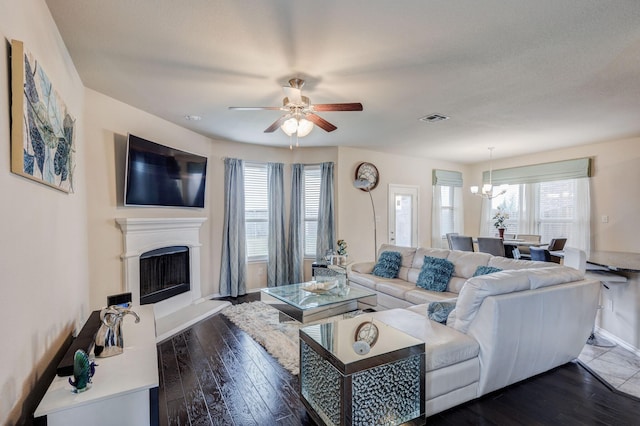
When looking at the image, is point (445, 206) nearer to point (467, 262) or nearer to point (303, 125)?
point (467, 262)

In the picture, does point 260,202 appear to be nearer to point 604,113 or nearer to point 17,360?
point 17,360

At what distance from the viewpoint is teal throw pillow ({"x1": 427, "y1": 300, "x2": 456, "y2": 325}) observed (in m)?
2.47

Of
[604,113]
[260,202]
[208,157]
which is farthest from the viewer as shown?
[260,202]

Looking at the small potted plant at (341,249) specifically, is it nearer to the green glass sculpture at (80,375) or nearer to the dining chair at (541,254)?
the dining chair at (541,254)

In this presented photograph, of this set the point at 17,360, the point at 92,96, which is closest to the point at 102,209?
the point at 92,96

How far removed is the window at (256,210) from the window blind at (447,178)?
405 centimetres

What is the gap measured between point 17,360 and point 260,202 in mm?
4324

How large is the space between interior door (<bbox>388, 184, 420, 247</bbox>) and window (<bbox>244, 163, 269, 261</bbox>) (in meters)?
2.59

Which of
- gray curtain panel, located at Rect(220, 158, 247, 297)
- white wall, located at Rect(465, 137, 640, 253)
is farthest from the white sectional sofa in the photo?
white wall, located at Rect(465, 137, 640, 253)

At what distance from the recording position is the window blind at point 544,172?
17.9 ft

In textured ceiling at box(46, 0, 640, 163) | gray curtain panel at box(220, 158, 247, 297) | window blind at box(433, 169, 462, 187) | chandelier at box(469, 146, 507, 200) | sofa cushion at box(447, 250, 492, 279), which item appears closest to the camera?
textured ceiling at box(46, 0, 640, 163)

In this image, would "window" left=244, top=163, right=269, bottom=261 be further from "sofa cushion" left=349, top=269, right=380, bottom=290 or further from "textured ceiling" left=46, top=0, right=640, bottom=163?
"sofa cushion" left=349, top=269, right=380, bottom=290

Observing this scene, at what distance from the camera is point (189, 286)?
442 cm

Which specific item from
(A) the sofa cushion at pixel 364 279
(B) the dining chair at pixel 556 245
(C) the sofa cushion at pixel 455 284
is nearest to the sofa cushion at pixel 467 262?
(C) the sofa cushion at pixel 455 284
